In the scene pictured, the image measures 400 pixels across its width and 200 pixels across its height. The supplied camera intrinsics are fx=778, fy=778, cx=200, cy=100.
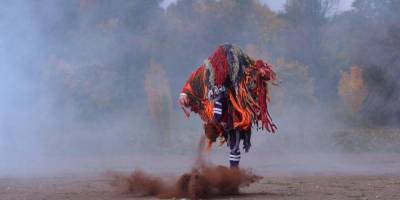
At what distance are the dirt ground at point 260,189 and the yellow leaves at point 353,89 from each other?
17.8 meters

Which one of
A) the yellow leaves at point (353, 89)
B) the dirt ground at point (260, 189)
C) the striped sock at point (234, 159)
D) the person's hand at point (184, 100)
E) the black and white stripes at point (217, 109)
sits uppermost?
the yellow leaves at point (353, 89)

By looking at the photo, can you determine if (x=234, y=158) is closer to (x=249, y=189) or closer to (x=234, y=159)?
(x=234, y=159)

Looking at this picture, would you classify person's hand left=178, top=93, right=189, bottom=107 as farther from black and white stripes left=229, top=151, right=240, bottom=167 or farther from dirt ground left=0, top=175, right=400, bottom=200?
dirt ground left=0, top=175, right=400, bottom=200

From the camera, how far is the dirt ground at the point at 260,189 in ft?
33.8

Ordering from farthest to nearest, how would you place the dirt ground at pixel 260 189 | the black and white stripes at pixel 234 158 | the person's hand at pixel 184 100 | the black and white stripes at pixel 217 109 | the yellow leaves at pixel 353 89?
the yellow leaves at pixel 353 89 → the person's hand at pixel 184 100 → the black and white stripes at pixel 234 158 → the black and white stripes at pixel 217 109 → the dirt ground at pixel 260 189

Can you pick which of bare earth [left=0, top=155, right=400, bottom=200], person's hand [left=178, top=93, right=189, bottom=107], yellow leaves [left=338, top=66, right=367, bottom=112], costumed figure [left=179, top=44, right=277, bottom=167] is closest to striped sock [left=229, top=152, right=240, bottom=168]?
costumed figure [left=179, top=44, right=277, bottom=167]

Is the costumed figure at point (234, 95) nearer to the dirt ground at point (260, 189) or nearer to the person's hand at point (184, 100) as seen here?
the person's hand at point (184, 100)

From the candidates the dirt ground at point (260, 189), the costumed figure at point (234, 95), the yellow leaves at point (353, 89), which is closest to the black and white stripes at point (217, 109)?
the costumed figure at point (234, 95)

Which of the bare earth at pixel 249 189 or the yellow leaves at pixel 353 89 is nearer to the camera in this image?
the bare earth at pixel 249 189

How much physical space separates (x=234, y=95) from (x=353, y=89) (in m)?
22.2

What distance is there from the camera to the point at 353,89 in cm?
3203

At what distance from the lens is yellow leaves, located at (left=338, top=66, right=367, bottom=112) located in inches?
1239

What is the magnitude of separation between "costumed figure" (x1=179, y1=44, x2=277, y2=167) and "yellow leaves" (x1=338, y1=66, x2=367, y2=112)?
69.4 ft

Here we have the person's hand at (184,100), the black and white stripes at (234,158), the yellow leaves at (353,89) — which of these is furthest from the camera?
the yellow leaves at (353,89)
